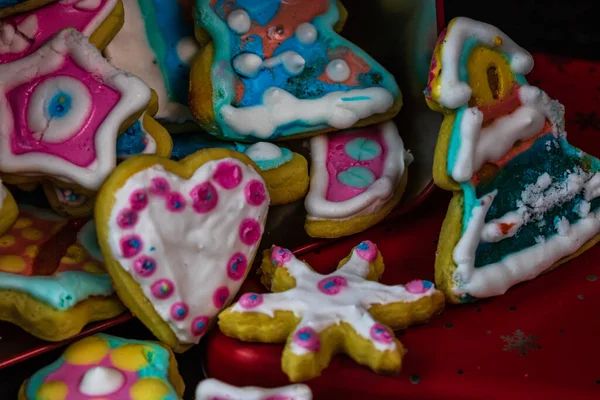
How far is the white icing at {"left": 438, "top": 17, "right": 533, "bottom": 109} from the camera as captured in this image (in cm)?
77

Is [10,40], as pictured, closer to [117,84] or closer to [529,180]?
[117,84]

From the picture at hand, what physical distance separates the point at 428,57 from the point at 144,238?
0.38m

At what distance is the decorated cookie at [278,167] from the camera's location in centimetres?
87

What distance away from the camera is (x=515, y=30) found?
46.2 inches

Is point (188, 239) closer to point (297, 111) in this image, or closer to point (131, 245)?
point (131, 245)

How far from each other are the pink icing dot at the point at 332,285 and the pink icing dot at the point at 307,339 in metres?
0.06

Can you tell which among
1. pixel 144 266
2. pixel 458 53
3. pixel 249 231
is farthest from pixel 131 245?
pixel 458 53

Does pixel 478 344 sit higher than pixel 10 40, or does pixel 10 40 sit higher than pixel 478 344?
pixel 10 40

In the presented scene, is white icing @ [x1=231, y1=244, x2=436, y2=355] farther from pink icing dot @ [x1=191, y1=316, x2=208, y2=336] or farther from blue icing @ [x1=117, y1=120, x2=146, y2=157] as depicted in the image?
blue icing @ [x1=117, y1=120, x2=146, y2=157]

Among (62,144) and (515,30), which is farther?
(515,30)

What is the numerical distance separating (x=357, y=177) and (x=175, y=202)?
0.24 meters

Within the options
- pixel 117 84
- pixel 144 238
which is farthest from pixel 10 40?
pixel 144 238

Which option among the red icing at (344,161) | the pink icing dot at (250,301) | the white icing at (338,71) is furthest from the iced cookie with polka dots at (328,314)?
the white icing at (338,71)

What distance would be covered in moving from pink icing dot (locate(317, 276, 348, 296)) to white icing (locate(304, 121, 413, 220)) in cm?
11
